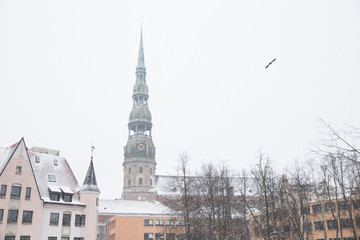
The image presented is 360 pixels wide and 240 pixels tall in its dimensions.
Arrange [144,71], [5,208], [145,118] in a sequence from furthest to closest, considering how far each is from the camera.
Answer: [144,71] → [145,118] → [5,208]

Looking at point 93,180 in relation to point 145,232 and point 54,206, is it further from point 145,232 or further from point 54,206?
point 145,232

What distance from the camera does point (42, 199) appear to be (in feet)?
153

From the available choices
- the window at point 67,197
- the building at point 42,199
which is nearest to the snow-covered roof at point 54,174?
the building at point 42,199

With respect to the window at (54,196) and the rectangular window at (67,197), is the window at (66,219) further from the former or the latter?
the window at (54,196)

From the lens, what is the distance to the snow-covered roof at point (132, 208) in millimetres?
74594

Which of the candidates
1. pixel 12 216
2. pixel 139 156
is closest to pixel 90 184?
pixel 12 216

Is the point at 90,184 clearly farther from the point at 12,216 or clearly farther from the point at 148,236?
the point at 148,236

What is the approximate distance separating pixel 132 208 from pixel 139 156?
121ft

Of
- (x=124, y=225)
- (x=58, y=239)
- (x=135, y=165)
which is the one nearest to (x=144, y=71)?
(x=135, y=165)

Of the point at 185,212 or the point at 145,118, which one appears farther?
the point at 145,118

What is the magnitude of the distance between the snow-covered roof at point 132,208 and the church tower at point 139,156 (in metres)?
21.9

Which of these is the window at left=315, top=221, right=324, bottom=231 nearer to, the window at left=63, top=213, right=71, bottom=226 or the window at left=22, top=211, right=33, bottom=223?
the window at left=63, top=213, right=71, bottom=226

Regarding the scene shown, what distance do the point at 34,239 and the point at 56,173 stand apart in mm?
10378

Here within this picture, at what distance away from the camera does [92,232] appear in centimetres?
5025
